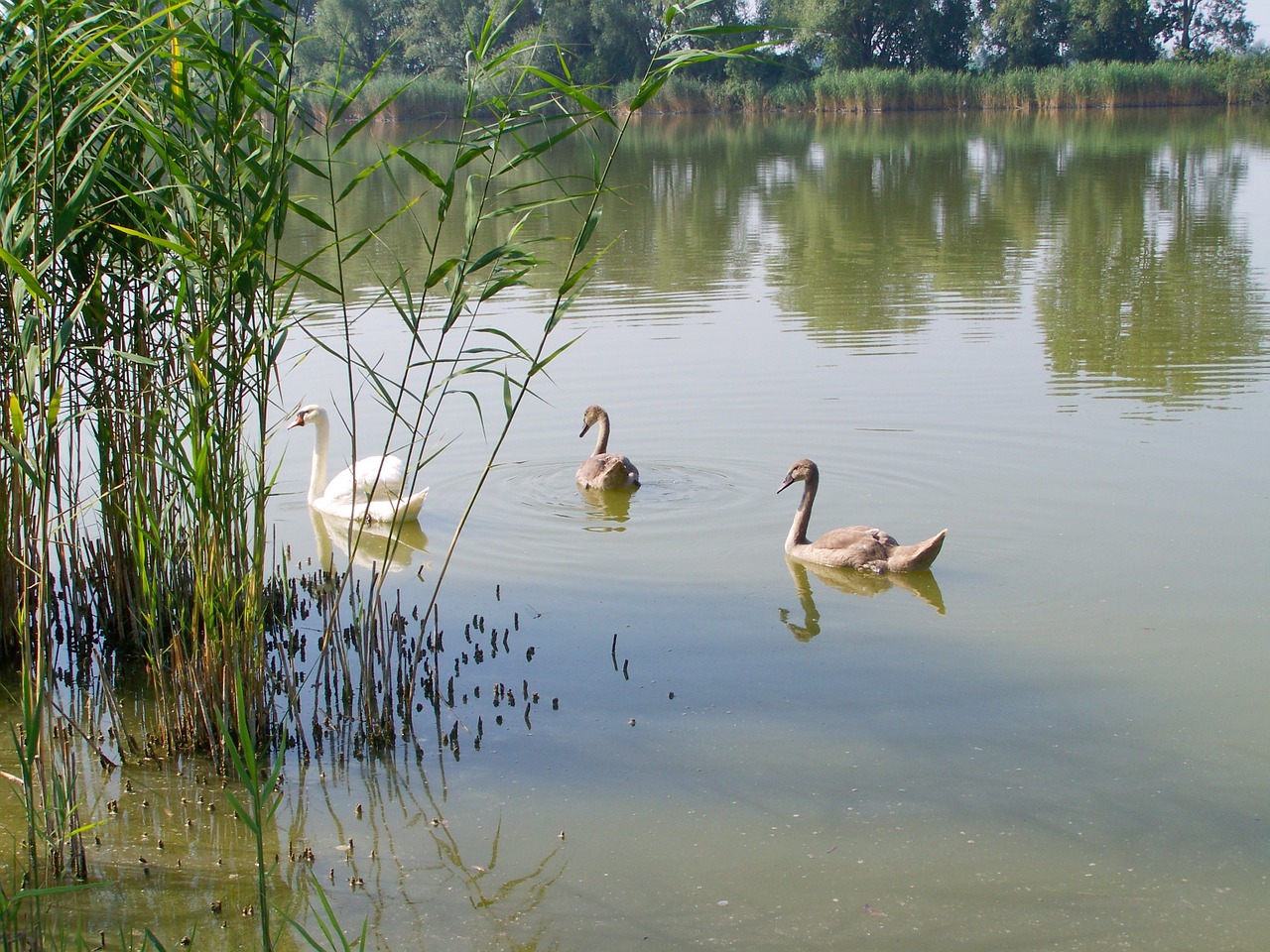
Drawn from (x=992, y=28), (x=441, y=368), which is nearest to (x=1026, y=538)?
(x=441, y=368)

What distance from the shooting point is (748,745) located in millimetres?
5234

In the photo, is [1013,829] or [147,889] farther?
[1013,829]

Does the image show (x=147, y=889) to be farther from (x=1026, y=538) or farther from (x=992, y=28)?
(x=992, y=28)

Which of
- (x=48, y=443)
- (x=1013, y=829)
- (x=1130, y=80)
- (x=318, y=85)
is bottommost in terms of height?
(x=1013, y=829)

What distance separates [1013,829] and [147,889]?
279cm

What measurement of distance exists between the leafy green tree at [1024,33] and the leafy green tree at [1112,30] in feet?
2.20

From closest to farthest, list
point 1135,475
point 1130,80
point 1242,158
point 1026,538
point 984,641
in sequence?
point 984,641
point 1026,538
point 1135,475
point 1242,158
point 1130,80

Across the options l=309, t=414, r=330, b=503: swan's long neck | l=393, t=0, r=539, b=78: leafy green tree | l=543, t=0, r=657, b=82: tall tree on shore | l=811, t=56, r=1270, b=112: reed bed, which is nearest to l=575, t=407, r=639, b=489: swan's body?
l=309, t=414, r=330, b=503: swan's long neck

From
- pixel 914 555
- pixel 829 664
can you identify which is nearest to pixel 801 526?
pixel 914 555

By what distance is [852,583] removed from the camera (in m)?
A: 7.31

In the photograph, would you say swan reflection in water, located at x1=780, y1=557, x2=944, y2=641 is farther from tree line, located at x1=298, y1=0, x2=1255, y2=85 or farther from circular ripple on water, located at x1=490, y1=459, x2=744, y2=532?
tree line, located at x1=298, y1=0, x2=1255, y2=85

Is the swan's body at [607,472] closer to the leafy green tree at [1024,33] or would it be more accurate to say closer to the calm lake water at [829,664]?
the calm lake water at [829,664]

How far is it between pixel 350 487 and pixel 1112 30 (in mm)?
58630

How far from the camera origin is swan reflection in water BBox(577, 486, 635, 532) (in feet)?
27.4
